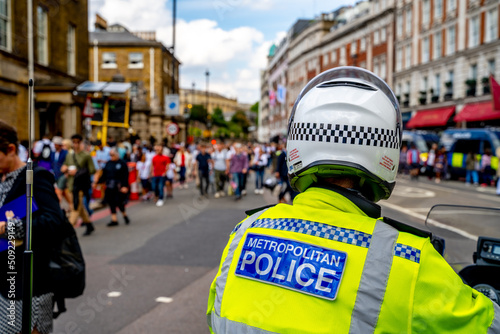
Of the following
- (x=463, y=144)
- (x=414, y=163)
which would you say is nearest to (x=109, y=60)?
(x=414, y=163)

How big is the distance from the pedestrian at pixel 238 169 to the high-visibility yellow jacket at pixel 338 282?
13535 millimetres

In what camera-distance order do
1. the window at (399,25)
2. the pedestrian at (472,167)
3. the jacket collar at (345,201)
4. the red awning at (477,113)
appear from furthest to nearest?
the window at (399,25), the red awning at (477,113), the pedestrian at (472,167), the jacket collar at (345,201)

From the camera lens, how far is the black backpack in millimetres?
2857

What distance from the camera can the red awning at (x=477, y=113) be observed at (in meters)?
29.2

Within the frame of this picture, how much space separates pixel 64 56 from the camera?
67.4 feet

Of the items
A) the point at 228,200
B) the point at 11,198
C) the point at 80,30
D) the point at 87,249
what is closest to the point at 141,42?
the point at 80,30

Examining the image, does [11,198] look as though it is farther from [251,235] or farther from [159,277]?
[159,277]

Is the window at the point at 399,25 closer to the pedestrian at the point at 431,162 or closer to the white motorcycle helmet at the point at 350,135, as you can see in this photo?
the pedestrian at the point at 431,162

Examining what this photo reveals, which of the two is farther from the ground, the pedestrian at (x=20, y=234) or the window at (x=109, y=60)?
the window at (x=109, y=60)

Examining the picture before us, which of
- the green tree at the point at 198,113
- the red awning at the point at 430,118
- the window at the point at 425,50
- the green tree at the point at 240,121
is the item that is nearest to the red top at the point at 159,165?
the red awning at the point at 430,118

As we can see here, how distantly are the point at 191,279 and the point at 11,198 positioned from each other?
3.51 metres

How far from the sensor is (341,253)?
4.41ft

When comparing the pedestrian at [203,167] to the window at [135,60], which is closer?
the pedestrian at [203,167]

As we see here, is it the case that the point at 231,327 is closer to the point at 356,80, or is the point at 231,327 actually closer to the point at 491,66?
the point at 356,80
